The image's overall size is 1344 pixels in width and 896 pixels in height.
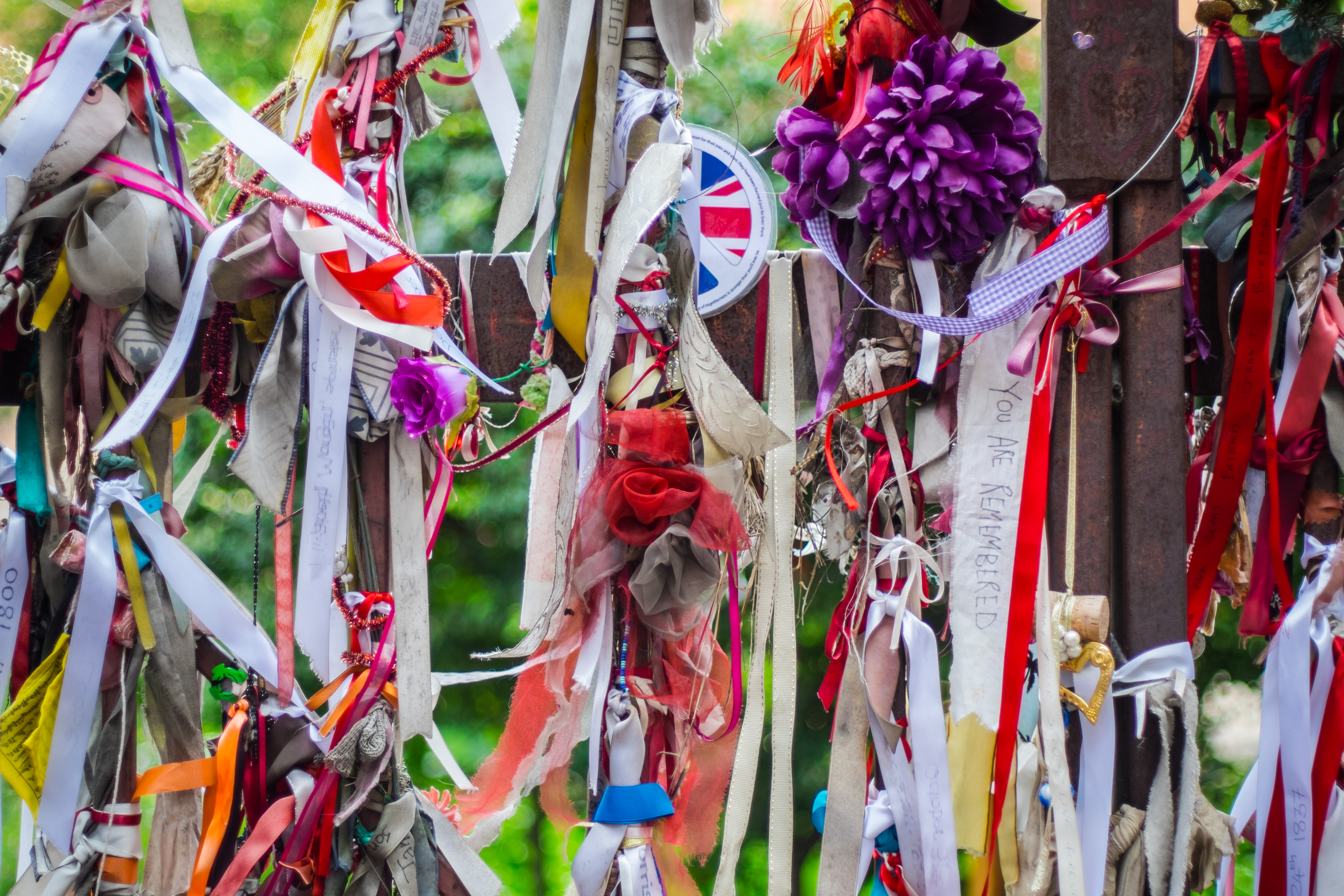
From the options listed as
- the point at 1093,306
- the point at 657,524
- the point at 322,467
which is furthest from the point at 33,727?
the point at 1093,306

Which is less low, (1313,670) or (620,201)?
(620,201)

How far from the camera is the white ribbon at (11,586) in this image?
80 cm

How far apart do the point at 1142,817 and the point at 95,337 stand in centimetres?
93

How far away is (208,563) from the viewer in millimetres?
2514

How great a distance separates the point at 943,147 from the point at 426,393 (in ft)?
1.42

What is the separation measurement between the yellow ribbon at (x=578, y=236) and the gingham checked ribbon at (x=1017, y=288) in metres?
0.20

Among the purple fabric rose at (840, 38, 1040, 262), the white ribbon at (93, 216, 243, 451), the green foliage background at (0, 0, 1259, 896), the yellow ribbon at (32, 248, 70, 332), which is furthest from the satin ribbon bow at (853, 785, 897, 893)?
the green foliage background at (0, 0, 1259, 896)

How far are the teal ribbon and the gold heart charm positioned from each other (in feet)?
2.72

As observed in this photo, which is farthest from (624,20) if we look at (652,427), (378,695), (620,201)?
(378,695)

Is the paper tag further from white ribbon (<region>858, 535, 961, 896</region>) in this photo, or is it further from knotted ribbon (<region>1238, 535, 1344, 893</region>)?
knotted ribbon (<region>1238, 535, 1344, 893</region>)

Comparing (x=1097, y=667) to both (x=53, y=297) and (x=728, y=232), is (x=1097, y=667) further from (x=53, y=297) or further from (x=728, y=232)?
(x=53, y=297)

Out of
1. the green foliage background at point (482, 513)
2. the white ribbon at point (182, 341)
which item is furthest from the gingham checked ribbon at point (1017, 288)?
the green foliage background at point (482, 513)

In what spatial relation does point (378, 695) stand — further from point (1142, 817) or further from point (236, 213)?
point (1142, 817)

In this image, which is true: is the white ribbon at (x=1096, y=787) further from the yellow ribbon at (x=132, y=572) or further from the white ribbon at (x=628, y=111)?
the yellow ribbon at (x=132, y=572)
